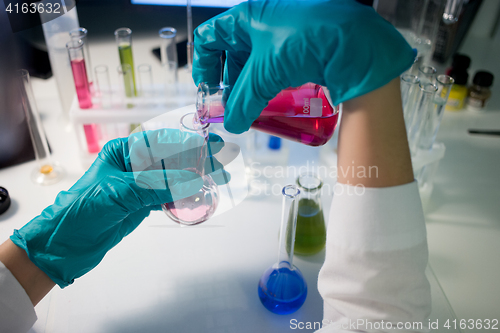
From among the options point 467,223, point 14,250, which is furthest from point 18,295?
point 467,223

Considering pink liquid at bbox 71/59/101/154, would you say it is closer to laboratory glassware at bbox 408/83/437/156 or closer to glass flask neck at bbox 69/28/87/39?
glass flask neck at bbox 69/28/87/39

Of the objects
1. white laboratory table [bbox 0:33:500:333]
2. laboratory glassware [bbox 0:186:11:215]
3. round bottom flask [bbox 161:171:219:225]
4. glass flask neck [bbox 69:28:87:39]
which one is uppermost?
glass flask neck [bbox 69:28:87:39]

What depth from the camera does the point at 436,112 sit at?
1272mm

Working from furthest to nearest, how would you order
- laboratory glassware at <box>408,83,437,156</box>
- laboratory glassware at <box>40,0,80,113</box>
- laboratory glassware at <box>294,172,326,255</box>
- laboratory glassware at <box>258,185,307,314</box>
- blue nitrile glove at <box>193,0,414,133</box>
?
laboratory glassware at <box>40,0,80,113</box>, laboratory glassware at <box>408,83,437,156</box>, laboratory glassware at <box>294,172,326,255</box>, laboratory glassware at <box>258,185,307,314</box>, blue nitrile glove at <box>193,0,414,133</box>

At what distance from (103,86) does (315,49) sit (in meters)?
0.95

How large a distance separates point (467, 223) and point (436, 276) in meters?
0.30

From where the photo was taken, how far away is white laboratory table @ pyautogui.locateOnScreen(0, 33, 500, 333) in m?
0.97

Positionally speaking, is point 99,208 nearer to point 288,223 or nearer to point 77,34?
point 288,223

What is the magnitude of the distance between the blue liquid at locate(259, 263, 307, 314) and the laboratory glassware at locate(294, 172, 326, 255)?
0.45 ft

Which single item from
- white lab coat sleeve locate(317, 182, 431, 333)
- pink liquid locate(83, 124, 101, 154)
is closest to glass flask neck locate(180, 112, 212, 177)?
white lab coat sleeve locate(317, 182, 431, 333)

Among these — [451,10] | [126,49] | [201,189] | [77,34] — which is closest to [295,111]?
[201,189]

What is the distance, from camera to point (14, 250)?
89 centimetres

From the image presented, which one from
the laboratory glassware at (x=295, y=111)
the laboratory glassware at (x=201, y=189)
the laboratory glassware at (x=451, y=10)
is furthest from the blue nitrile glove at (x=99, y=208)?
the laboratory glassware at (x=451, y=10)

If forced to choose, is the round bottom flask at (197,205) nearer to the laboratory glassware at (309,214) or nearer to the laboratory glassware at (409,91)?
the laboratory glassware at (309,214)
